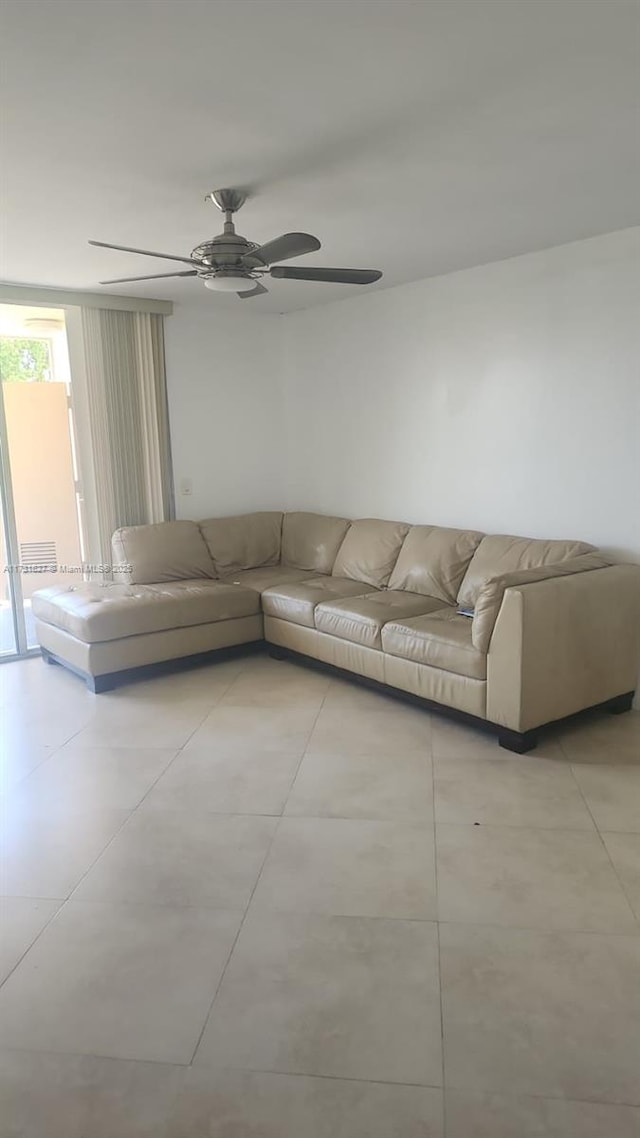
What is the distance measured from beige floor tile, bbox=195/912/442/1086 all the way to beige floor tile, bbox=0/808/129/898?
71 centimetres

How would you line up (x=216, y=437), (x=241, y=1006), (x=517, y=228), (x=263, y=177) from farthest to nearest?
(x=216, y=437)
(x=517, y=228)
(x=263, y=177)
(x=241, y=1006)

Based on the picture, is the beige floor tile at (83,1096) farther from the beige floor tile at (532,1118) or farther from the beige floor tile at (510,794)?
the beige floor tile at (510,794)

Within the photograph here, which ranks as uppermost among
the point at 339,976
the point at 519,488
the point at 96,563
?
the point at 519,488

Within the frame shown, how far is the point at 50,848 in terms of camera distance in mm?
2709

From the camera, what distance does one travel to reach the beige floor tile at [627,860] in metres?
2.36

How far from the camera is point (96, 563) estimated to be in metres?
5.32

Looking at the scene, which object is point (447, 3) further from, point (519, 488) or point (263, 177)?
point (519, 488)

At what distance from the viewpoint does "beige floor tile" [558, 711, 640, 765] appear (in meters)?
3.35

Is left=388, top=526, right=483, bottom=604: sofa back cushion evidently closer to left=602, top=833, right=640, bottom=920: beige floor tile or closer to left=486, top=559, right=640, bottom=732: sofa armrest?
left=486, top=559, right=640, bottom=732: sofa armrest

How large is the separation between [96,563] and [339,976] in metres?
3.87

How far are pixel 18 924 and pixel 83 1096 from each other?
2.39ft

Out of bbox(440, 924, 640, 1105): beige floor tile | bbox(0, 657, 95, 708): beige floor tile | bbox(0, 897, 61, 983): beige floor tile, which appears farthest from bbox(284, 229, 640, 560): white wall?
bbox(0, 897, 61, 983): beige floor tile

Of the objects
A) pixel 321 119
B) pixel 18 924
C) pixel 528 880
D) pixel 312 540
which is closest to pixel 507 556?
pixel 312 540

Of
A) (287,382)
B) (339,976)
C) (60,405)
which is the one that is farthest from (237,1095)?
(287,382)
